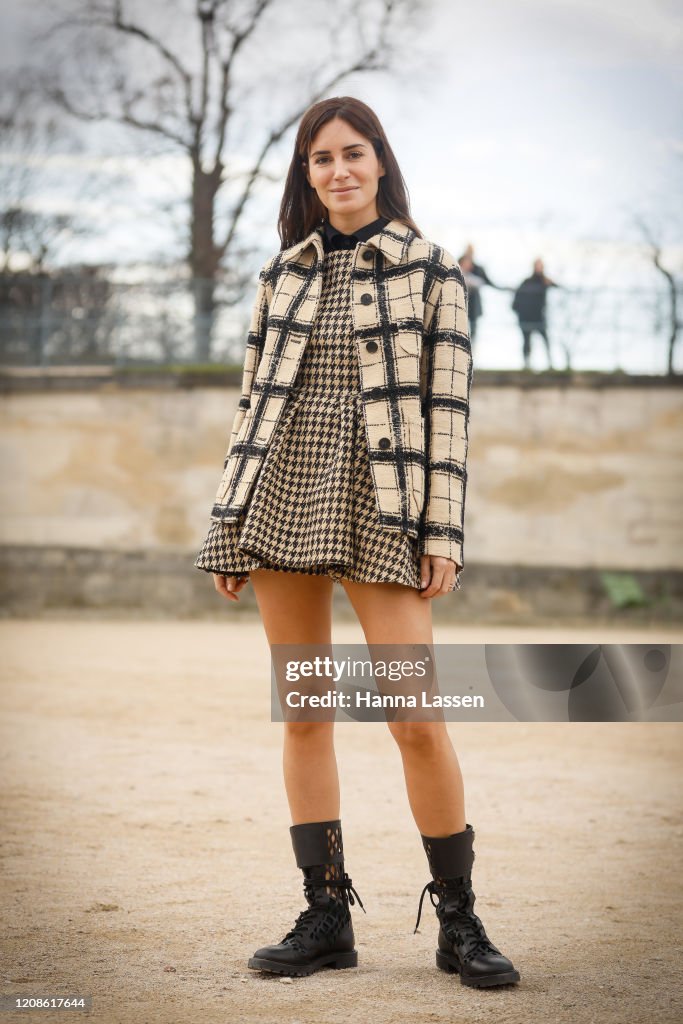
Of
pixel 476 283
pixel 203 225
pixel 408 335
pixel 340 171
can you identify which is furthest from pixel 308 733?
pixel 203 225

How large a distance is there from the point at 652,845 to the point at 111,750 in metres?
2.87

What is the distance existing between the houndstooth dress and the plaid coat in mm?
38

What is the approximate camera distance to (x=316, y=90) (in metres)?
21.0

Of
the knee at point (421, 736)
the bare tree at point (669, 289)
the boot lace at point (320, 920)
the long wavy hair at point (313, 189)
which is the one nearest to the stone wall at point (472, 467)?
the bare tree at point (669, 289)

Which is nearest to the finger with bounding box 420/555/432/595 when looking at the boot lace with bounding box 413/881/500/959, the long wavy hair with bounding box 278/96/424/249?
the boot lace with bounding box 413/881/500/959

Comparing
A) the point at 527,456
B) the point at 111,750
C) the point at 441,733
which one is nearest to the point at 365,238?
the point at 441,733

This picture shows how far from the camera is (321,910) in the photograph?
302 cm

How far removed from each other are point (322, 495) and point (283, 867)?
1696 mm

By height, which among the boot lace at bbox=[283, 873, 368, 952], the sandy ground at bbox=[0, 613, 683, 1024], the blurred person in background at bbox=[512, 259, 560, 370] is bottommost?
the sandy ground at bbox=[0, 613, 683, 1024]

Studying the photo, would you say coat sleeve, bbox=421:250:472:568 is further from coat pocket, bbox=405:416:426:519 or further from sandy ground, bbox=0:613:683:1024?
sandy ground, bbox=0:613:683:1024

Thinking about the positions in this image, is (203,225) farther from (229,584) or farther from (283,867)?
(229,584)

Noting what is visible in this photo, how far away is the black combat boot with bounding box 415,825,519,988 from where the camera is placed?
2.88m

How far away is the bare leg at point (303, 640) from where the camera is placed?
3033 mm

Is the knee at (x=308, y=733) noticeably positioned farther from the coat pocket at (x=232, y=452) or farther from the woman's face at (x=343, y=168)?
the woman's face at (x=343, y=168)
